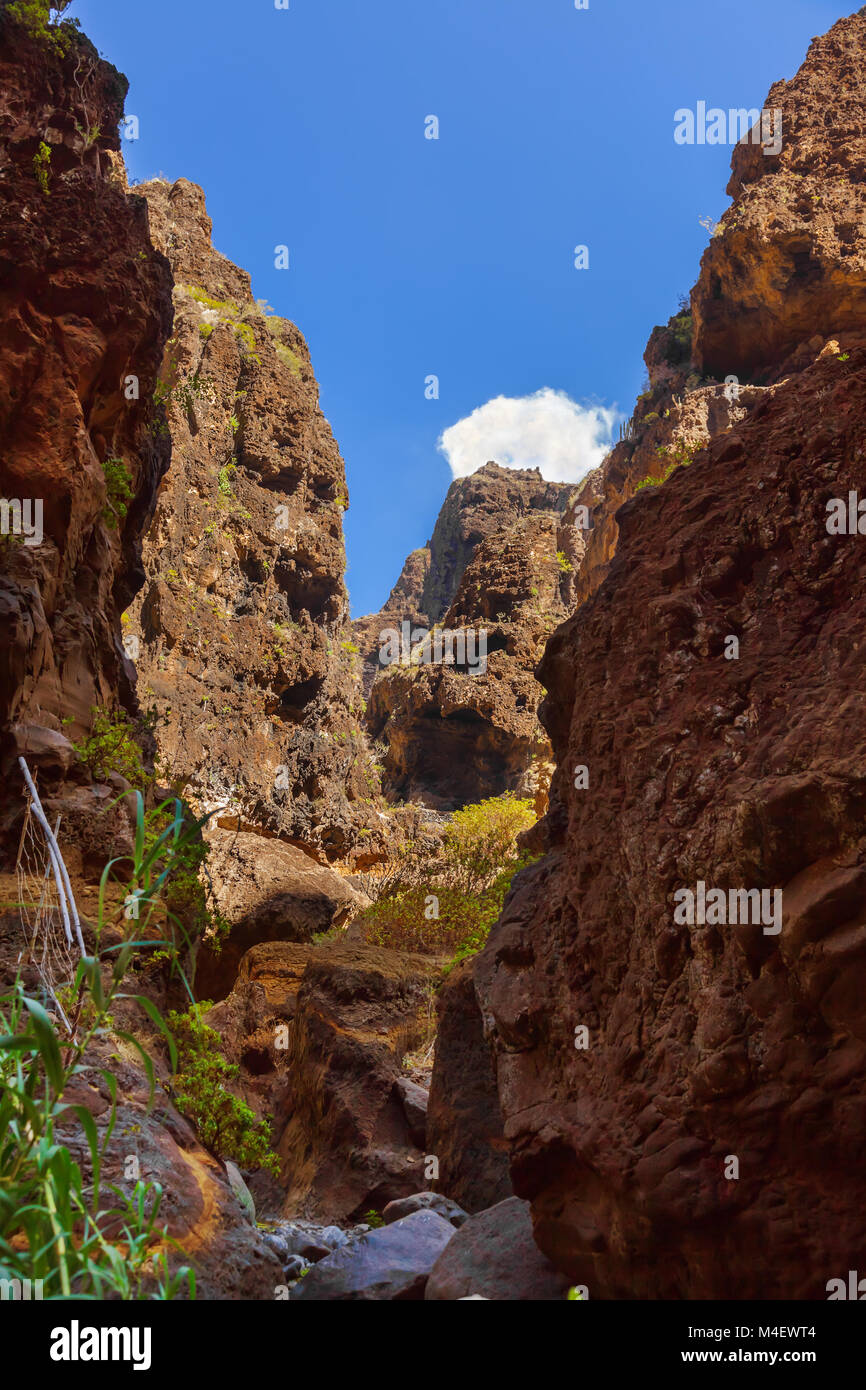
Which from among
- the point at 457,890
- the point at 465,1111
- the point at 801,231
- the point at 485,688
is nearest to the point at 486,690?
the point at 485,688

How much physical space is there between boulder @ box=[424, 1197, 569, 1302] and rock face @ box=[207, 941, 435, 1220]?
17.1 ft

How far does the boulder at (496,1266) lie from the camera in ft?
19.9

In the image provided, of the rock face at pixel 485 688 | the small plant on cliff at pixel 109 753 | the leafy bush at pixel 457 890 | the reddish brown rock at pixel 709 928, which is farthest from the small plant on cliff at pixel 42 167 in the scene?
the rock face at pixel 485 688

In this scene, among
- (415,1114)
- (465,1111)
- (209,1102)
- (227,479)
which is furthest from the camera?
(227,479)

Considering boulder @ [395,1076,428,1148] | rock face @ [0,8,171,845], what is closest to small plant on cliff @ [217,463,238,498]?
rock face @ [0,8,171,845]

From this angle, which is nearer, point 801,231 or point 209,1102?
point 209,1102

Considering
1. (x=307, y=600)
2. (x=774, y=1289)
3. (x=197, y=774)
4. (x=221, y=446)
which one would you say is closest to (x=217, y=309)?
(x=221, y=446)

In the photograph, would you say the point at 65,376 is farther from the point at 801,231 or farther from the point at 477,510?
the point at 477,510

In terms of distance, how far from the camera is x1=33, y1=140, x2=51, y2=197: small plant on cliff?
11.0 meters

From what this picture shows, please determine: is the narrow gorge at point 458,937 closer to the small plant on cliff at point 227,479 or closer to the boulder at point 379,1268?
the boulder at point 379,1268

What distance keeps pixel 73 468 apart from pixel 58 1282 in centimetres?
926

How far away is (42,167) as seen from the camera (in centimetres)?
1114

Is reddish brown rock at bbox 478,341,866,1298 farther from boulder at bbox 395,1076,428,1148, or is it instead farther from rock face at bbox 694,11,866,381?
rock face at bbox 694,11,866,381

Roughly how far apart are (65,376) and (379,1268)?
32.1ft
